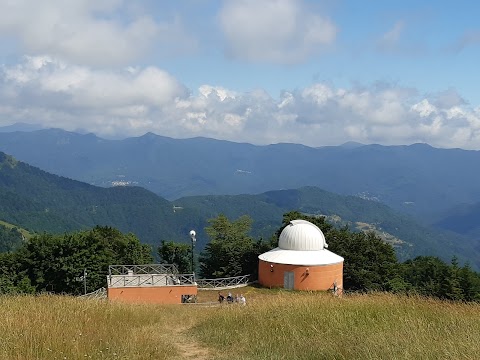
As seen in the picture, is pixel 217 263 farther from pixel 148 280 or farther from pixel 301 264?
pixel 148 280

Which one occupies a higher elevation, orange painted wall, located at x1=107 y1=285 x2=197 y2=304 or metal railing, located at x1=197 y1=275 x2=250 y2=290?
orange painted wall, located at x1=107 y1=285 x2=197 y2=304

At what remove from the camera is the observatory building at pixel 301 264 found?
3428 centimetres

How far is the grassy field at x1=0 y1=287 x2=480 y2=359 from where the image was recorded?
6566 millimetres

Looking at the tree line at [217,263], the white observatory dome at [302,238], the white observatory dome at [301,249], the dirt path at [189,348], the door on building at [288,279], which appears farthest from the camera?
the tree line at [217,263]

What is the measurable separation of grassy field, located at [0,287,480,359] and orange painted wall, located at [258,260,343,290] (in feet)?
77.1

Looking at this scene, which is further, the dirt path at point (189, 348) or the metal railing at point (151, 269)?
the metal railing at point (151, 269)

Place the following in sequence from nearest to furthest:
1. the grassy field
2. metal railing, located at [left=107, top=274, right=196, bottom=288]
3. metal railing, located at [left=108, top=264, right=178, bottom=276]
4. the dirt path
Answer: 1. the grassy field
2. the dirt path
3. metal railing, located at [left=107, top=274, right=196, bottom=288]
4. metal railing, located at [left=108, top=264, right=178, bottom=276]

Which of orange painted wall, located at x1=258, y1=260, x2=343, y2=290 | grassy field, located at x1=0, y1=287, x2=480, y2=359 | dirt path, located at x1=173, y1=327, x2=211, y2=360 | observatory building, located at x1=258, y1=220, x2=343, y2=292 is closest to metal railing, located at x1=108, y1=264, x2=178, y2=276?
observatory building, located at x1=258, y1=220, x2=343, y2=292

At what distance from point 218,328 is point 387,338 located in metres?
3.64

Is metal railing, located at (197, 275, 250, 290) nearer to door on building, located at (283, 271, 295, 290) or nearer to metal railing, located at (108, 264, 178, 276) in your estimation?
metal railing, located at (108, 264, 178, 276)

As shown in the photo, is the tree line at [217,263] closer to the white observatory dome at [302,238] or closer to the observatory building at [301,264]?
the observatory building at [301,264]

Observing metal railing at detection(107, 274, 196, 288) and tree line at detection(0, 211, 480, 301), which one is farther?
tree line at detection(0, 211, 480, 301)

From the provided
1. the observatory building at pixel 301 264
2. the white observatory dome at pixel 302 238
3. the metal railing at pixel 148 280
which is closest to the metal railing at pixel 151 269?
the metal railing at pixel 148 280

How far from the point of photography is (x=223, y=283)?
36250 millimetres
